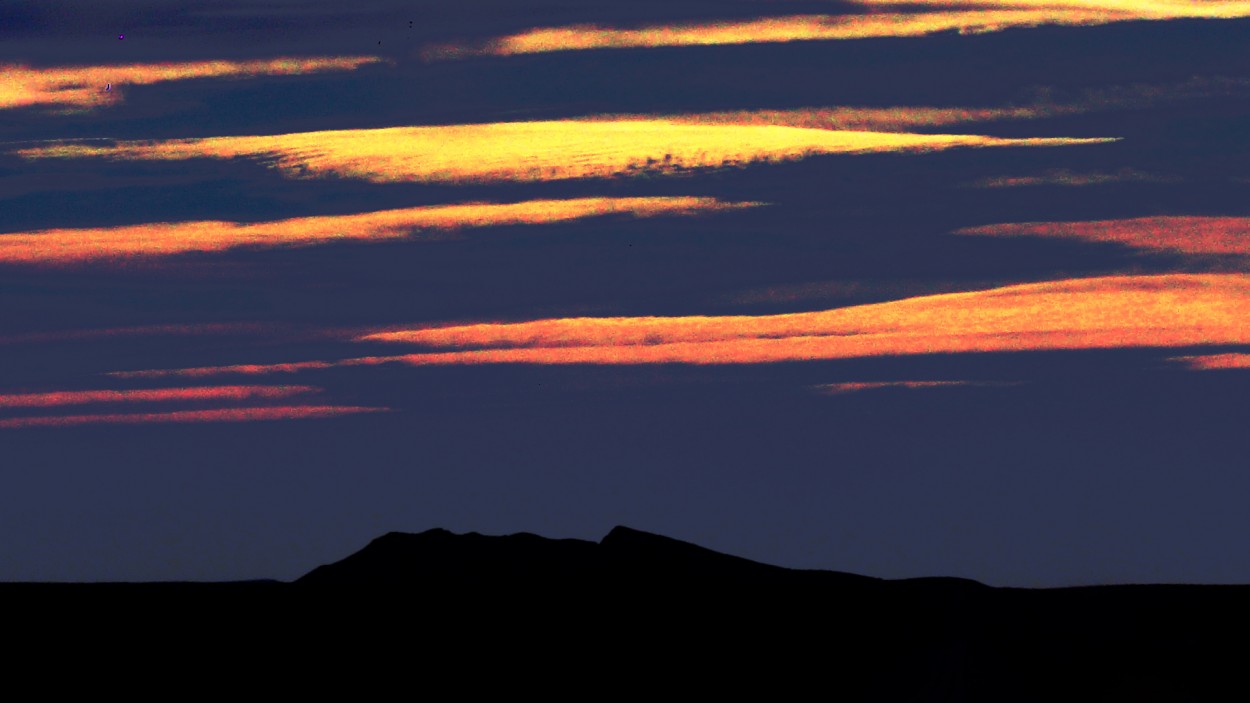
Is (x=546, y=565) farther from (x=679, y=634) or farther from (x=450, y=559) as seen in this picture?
(x=679, y=634)

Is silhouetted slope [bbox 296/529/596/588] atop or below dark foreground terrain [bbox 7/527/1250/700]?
atop

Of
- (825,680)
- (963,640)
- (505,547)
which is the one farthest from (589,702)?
(505,547)

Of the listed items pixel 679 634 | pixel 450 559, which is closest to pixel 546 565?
pixel 450 559

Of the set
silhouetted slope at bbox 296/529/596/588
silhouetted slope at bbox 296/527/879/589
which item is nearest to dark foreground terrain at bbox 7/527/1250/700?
silhouetted slope at bbox 296/527/879/589

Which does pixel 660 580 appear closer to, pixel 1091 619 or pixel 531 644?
pixel 531 644

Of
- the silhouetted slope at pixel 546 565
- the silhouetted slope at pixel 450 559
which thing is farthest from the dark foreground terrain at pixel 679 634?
the silhouetted slope at pixel 450 559

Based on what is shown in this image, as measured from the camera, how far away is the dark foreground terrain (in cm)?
5700

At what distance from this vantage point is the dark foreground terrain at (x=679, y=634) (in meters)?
57.0

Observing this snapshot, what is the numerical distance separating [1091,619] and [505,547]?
92.7 feet

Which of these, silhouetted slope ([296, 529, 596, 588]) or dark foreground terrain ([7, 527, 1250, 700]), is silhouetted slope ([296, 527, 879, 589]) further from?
dark foreground terrain ([7, 527, 1250, 700])

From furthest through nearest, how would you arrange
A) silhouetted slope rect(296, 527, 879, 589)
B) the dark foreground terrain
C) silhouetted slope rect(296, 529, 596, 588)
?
silhouetted slope rect(296, 529, 596, 588) → silhouetted slope rect(296, 527, 879, 589) → the dark foreground terrain

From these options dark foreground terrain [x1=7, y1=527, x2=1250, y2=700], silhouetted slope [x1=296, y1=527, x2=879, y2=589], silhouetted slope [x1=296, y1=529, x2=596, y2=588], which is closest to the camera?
dark foreground terrain [x1=7, y1=527, x2=1250, y2=700]

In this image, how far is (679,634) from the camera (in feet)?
211

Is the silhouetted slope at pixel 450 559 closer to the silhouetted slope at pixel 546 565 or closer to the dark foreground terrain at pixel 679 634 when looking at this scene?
the silhouetted slope at pixel 546 565
